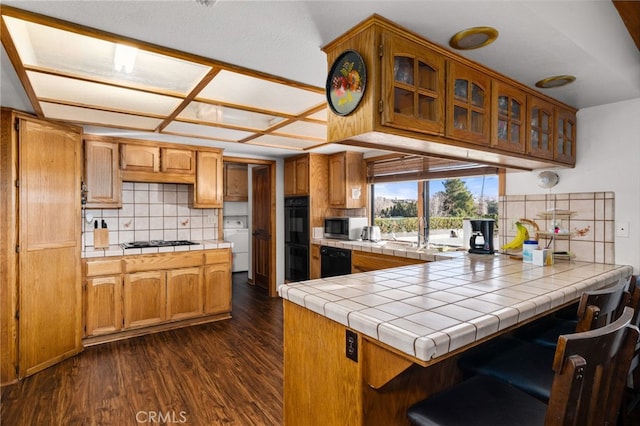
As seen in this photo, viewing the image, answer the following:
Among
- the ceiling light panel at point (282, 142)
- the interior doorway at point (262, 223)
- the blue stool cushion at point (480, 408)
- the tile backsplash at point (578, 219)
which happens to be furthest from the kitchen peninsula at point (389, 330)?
the interior doorway at point (262, 223)

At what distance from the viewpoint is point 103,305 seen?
321cm

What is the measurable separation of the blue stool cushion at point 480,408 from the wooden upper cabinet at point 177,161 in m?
3.52

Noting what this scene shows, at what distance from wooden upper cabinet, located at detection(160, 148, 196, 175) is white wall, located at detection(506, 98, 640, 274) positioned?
3.64 meters

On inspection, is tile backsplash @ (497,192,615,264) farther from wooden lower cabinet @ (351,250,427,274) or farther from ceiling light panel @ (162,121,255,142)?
ceiling light panel @ (162,121,255,142)

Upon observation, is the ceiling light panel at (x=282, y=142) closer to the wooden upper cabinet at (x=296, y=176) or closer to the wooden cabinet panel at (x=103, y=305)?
the wooden upper cabinet at (x=296, y=176)

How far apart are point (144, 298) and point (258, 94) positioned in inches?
96.3

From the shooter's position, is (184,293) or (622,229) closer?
(622,229)

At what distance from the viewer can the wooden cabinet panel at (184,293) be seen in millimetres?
3561

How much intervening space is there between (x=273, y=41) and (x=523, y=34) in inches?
44.3

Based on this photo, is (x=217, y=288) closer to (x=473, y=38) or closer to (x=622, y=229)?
(x=473, y=38)

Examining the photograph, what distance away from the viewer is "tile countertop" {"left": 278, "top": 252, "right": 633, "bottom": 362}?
1070 mm

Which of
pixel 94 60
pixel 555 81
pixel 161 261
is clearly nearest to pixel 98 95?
pixel 94 60

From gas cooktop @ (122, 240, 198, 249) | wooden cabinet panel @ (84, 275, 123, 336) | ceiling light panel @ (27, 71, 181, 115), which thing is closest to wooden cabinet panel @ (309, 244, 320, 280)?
gas cooktop @ (122, 240, 198, 249)

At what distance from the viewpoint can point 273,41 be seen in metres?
1.57
